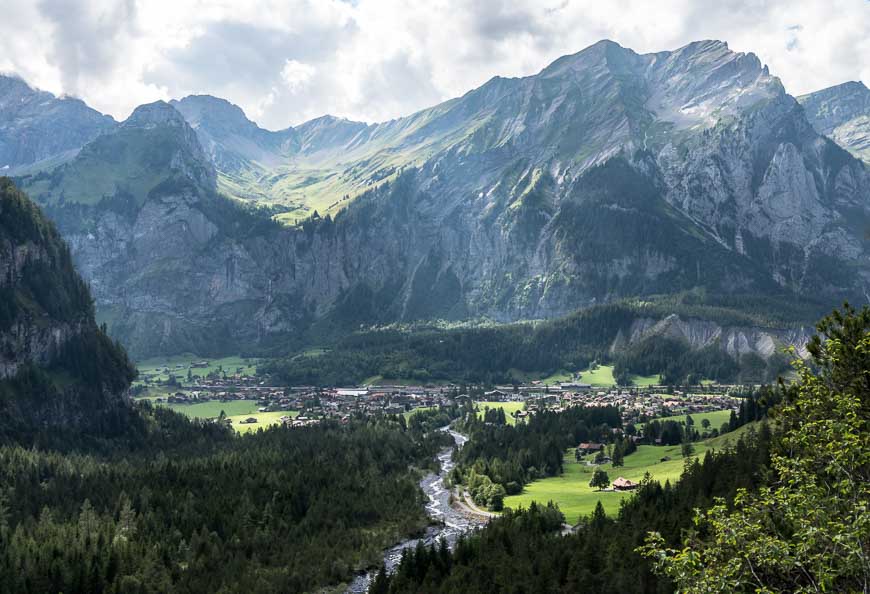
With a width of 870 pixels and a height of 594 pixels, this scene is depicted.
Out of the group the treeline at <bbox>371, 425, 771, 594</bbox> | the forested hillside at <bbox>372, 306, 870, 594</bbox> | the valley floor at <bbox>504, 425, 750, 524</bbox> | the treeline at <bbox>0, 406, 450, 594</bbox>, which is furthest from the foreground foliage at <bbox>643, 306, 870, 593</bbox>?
the valley floor at <bbox>504, 425, 750, 524</bbox>

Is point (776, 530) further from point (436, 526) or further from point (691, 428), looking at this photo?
point (691, 428)

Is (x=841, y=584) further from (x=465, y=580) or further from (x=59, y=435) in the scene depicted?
(x=59, y=435)

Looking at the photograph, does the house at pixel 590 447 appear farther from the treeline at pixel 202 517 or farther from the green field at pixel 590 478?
the treeline at pixel 202 517

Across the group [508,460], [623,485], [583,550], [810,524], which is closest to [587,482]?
[623,485]

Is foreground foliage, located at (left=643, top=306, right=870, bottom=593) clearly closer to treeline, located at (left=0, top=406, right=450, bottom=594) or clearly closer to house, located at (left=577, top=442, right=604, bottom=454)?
treeline, located at (left=0, top=406, right=450, bottom=594)

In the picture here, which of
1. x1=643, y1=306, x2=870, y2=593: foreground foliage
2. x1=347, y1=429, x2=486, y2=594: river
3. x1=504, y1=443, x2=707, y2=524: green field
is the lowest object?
x1=347, y1=429, x2=486, y2=594: river

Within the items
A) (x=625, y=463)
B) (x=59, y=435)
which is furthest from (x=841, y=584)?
(x=59, y=435)

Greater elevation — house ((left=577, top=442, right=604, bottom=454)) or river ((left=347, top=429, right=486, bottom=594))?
house ((left=577, top=442, right=604, bottom=454))
